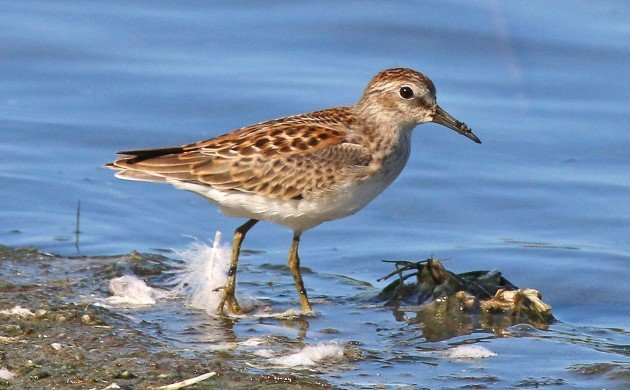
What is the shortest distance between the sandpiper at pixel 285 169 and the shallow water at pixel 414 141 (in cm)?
71

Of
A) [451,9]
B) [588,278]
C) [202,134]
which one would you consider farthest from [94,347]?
[451,9]

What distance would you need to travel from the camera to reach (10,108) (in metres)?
12.8

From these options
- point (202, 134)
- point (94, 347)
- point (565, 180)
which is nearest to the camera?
point (94, 347)

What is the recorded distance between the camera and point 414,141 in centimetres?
1262

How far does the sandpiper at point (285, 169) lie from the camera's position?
8.59m

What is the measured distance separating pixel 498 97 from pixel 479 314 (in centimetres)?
500

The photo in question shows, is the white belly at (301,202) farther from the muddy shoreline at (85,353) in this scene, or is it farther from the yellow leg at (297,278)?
the muddy shoreline at (85,353)

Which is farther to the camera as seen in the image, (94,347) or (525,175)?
(525,175)

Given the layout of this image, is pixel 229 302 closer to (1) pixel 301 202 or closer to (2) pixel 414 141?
(1) pixel 301 202

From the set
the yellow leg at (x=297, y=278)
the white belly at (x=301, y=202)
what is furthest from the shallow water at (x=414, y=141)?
the white belly at (x=301, y=202)

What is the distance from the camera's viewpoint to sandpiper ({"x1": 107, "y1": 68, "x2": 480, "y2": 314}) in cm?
859

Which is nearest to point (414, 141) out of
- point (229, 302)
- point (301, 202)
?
point (301, 202)

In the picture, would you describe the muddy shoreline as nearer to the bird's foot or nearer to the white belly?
the bird's foot

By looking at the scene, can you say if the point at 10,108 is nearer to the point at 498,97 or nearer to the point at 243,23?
the point at 243,23
